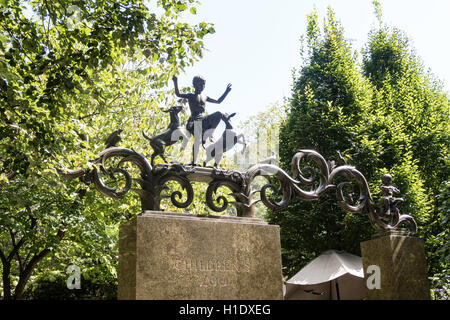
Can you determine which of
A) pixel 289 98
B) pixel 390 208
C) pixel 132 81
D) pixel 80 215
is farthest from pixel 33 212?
pixel 289 98

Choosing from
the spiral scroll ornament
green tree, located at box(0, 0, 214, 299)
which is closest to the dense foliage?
the spiral scroll ornament

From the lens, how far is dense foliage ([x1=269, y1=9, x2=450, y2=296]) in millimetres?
16344

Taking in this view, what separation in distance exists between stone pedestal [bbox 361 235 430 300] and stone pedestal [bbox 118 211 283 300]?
8.28ft

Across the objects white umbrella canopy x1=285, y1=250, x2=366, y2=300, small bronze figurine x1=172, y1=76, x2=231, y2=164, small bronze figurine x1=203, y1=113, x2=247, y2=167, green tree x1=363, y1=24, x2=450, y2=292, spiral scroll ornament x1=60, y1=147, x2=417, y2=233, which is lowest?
white umbrella canopy x1=285, y1=250, x2=366, y2=300

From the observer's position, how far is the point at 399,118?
1853 cm

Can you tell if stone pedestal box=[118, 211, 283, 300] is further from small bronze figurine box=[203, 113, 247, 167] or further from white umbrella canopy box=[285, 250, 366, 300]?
white umbrella canopy box=[285, 250, 366, 300]

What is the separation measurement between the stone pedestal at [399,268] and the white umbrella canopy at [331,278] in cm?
630

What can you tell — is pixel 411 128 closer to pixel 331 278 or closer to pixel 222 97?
pixel 331 278

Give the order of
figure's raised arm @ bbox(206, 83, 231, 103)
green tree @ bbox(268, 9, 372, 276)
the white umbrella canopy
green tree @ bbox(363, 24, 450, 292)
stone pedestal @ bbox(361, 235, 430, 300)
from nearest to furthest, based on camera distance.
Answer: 1. figure's raised arm @ bbox(206, 83, 231, 103)
2. stone pedestal @ bbox(361, 235, 430, 300)
3. the white umbrella canopy
4. green tree @ bbox(363, 24, 450, 292)
5. green tree @ bbox(268, 9, 372, 276)

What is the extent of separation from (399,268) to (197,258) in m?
3.79

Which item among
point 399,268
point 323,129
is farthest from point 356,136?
point 399,268

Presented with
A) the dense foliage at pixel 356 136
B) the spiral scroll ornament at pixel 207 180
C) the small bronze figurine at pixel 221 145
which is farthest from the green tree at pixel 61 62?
the dense foliage at pixel 356 136

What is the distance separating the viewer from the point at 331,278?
13.5m
